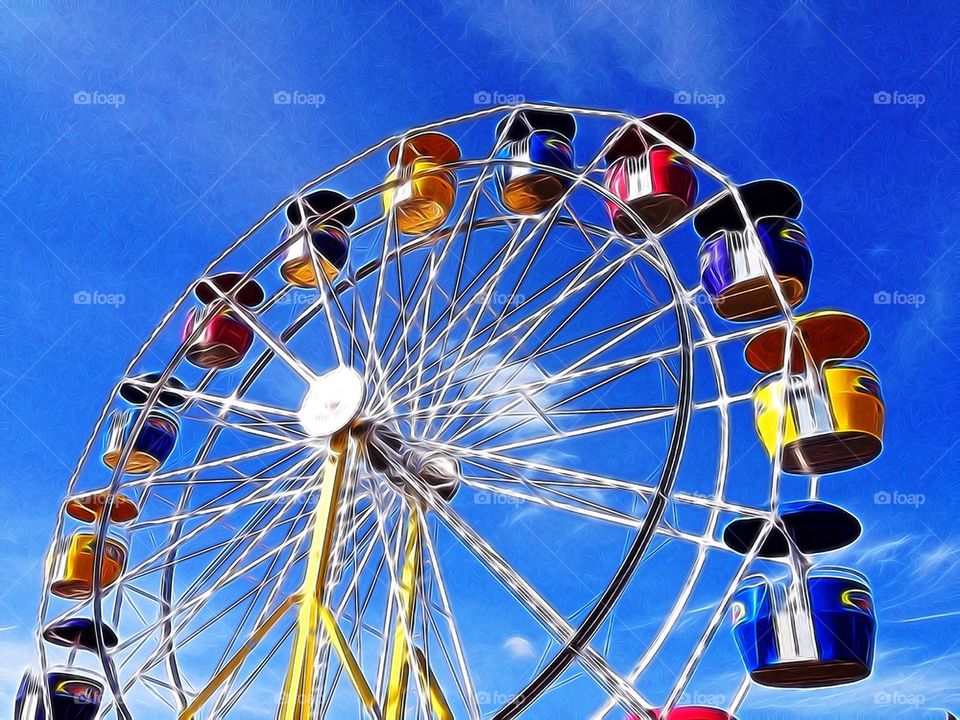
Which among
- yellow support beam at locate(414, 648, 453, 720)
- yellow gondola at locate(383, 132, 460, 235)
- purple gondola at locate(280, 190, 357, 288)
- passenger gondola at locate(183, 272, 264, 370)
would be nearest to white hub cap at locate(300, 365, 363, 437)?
yellow support beam at locate(414, 648, 453, 720)

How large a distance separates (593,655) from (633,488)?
49.7 inches

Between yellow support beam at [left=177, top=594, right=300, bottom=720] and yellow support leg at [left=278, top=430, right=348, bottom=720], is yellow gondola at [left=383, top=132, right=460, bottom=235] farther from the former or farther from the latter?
yellow support beam at [left=177, top=594, right=300, bottom=720]

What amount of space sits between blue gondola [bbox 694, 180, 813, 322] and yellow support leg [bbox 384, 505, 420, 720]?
9.94 feet

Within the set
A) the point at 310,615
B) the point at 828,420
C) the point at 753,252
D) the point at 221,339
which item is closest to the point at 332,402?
the point at 310,615

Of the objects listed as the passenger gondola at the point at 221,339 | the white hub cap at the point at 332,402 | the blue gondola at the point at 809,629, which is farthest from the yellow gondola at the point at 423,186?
the blue gondola at the point at 809,629

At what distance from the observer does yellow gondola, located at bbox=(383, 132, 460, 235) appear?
30.6 ft

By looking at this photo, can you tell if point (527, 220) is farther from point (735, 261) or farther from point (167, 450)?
point (167, 450)

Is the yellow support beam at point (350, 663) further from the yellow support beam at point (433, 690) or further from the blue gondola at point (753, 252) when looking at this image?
the blue gondola at point (753, 252)

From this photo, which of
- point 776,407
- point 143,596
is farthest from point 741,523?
point 143,596

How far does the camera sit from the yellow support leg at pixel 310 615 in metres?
6.27

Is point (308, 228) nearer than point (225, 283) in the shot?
Yes

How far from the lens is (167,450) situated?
999 centimetres

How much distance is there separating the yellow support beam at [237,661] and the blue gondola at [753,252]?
4059 mm

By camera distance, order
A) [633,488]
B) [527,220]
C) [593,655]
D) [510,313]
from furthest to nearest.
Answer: [527,220] → [510,313] → [633,488] → [593,655]
